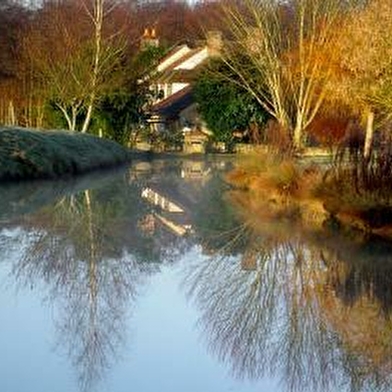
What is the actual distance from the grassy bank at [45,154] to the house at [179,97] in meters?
14.5

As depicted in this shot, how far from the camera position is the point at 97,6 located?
129ft

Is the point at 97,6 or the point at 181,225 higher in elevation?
the point at 97,6

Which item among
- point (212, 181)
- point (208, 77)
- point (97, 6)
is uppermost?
point (97, 6)

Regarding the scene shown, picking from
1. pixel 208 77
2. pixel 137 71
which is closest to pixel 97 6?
pixel 137 71

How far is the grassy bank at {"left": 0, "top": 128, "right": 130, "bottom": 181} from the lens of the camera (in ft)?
84.1

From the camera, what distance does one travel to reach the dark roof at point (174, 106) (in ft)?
165

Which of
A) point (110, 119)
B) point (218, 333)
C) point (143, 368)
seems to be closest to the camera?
point (143, 368)

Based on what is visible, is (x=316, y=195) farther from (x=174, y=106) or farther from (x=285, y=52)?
(x=174, y=106)

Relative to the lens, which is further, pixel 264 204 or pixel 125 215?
pixel 264 204

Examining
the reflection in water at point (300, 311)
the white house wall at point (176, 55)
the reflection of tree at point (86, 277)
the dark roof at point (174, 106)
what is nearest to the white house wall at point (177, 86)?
the dark roof at point (174, 106)

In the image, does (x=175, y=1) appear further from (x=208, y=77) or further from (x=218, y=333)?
(x=218, y=333)

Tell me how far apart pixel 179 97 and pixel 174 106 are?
1.15m

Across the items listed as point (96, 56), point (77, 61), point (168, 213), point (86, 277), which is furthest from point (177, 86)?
point (86, 277)

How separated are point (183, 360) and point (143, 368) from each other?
44 cm
